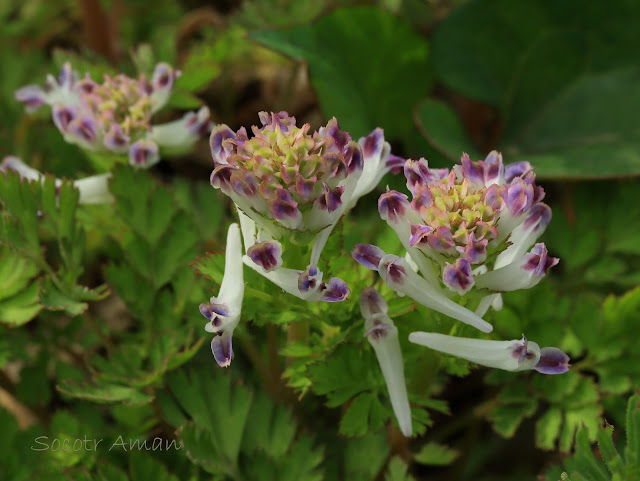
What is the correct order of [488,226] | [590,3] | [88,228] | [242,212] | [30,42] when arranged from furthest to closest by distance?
[30,42] → [590,3] → [88,228] → [242,212] → [488,226]

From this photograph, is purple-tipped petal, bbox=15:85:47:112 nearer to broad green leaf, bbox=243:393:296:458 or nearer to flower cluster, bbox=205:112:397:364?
flower cluster, bbox=205:112:397:364

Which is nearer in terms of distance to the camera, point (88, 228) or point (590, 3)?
point (88, 228)

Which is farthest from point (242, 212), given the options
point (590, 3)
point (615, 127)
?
point (590, 3)

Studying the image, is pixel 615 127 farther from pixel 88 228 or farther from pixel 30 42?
pixel 30 42

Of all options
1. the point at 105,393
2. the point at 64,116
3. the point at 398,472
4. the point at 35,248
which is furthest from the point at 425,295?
the point at 64,116

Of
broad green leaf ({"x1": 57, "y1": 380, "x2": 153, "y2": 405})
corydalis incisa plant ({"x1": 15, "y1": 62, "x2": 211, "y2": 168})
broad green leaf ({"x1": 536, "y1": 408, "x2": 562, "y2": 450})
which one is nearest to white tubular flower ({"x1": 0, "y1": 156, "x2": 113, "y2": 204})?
corydalis incisa plant ({"x1": 15, "y1": 62, "x2": 211, "y2": 168})

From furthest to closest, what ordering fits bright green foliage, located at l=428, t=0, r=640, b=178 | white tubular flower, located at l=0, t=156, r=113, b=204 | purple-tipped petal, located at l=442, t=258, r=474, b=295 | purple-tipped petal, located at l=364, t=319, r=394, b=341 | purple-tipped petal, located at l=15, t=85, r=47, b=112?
bright green foliage, located at l=428, t=0, r=640, b=178
purple-tipped petal, located at l=15, t=85, r=47, b=112
white tubular flower, located at l=0, t=156, r=113, b=204
purple-tipped petal, located at l=364, t=319, r=394, b=341
purple-tipped petal, located at l=442, t=258, r=474, b=295
